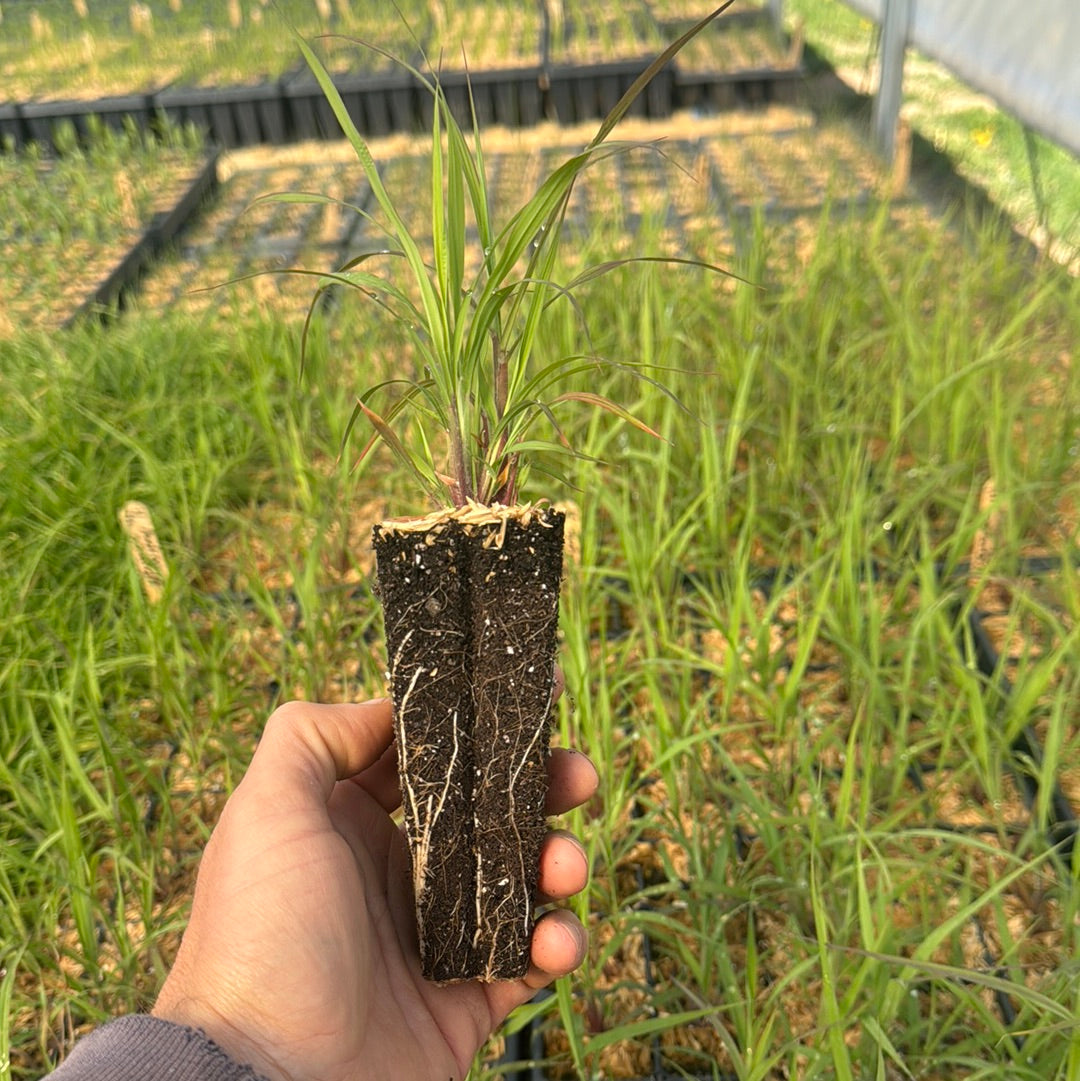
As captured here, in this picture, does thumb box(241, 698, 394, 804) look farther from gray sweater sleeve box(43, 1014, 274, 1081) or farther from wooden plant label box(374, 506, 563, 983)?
gray sweater sleeve box(43, 1014, 274, 1081)

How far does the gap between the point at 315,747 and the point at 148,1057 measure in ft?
0.97

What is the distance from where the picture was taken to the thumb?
3.08 ft

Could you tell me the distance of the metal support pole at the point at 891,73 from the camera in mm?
3475

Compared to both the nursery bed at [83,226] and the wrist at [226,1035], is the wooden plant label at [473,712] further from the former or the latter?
the nursery bed at [83,226]

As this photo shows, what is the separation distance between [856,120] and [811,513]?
121 inches

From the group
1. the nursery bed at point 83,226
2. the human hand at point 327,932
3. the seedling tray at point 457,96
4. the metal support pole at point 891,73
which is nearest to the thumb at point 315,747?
the human hand at point 327,932

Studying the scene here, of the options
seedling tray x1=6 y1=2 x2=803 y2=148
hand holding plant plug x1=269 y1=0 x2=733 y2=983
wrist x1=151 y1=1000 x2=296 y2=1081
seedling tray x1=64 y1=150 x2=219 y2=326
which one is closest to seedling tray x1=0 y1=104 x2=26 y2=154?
seedling tray x1=6 y1=2 x2=803 y2=148

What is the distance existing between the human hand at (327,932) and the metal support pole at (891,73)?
3398 millimetres

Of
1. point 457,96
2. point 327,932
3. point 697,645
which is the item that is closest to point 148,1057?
point 327,932

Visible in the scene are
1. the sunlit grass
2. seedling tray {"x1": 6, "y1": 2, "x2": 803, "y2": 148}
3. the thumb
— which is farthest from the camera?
seedling tray {"x1": 6, "y1": 2, "x2": 803, "y2": 148}

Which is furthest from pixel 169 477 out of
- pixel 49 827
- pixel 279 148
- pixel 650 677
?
pixel 279 148

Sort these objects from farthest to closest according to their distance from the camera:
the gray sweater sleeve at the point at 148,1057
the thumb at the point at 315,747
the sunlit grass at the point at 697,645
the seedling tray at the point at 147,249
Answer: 1. the seedling tray at the point at 147,249
2. the sunlit grass at the point at 697,645
3. the thumb at the point at 315,747
4. the gray sweater sleeve at the point at 148,1057

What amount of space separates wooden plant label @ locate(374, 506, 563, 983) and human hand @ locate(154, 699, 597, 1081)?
5 centimetres

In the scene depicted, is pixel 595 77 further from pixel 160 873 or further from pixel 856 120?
pixel 160 873
